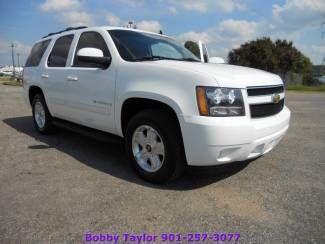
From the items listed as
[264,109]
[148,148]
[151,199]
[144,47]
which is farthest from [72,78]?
[264,109]

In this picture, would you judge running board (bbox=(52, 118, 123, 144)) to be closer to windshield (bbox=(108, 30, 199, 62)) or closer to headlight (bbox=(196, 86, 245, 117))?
windshield (bbox=(108, 30, 199, 62))

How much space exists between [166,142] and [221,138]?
0.61 metres

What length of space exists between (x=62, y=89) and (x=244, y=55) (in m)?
44.6

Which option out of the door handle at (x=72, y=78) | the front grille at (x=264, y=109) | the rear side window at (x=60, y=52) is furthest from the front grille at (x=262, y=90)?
the rear side window at (x=60, y=52)

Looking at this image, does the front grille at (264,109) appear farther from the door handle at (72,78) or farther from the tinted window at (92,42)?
the door handle at (72,78)

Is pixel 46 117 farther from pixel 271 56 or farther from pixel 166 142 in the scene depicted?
pixel 271 56

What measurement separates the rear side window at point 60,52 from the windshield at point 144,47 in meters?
1.10

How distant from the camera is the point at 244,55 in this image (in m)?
46.8

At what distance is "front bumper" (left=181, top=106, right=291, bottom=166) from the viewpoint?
3.12m

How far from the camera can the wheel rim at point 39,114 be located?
20.3ft

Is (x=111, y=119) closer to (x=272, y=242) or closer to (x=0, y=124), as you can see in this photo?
(x=272, y=242)

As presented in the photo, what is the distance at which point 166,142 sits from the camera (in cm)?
344

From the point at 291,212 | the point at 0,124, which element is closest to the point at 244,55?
the point at 0,124

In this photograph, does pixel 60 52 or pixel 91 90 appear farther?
pixel 60 52
